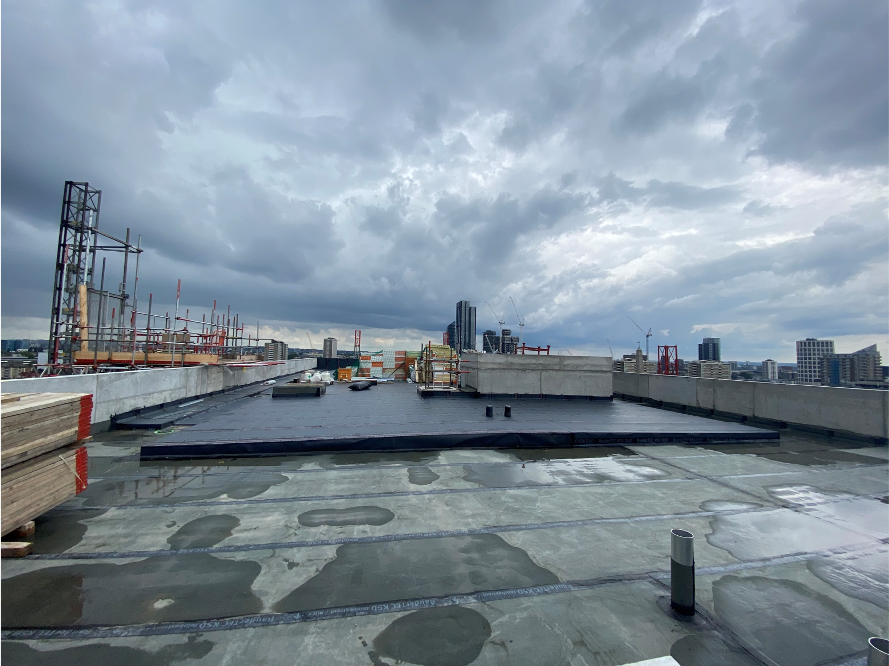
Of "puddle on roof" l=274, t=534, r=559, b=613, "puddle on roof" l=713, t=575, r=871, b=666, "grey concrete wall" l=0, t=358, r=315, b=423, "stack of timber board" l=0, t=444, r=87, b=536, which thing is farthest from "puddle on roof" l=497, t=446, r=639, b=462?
"grey concrete wall" l=0, t=358, r=315, b=423

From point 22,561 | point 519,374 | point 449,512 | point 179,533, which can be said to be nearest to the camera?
point 22,561

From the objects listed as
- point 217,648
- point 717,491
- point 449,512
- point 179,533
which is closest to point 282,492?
point 179,533

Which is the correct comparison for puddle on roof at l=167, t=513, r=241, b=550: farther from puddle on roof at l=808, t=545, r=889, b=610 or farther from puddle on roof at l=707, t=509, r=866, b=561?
puddle on roof at l=808, t=545, r=889, b=610

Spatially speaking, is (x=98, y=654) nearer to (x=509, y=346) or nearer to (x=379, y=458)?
(x=379, y=458)

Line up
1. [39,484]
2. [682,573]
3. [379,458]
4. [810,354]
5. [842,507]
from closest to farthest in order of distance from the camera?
[682,573], [39,484], [842,507], [379,458], [810,354]

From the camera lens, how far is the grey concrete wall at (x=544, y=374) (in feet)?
55.2

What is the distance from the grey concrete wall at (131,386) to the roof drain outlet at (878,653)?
12.0 metres

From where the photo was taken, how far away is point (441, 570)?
3801 millimetres

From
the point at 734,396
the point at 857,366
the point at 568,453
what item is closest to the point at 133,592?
the point at 568,453

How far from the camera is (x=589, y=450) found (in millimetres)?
9016

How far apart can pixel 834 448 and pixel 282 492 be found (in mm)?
12662

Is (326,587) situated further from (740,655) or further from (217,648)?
(740,655)

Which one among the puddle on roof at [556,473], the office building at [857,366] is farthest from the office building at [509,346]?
the office building at [857,366]

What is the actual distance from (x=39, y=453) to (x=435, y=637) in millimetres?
5049
